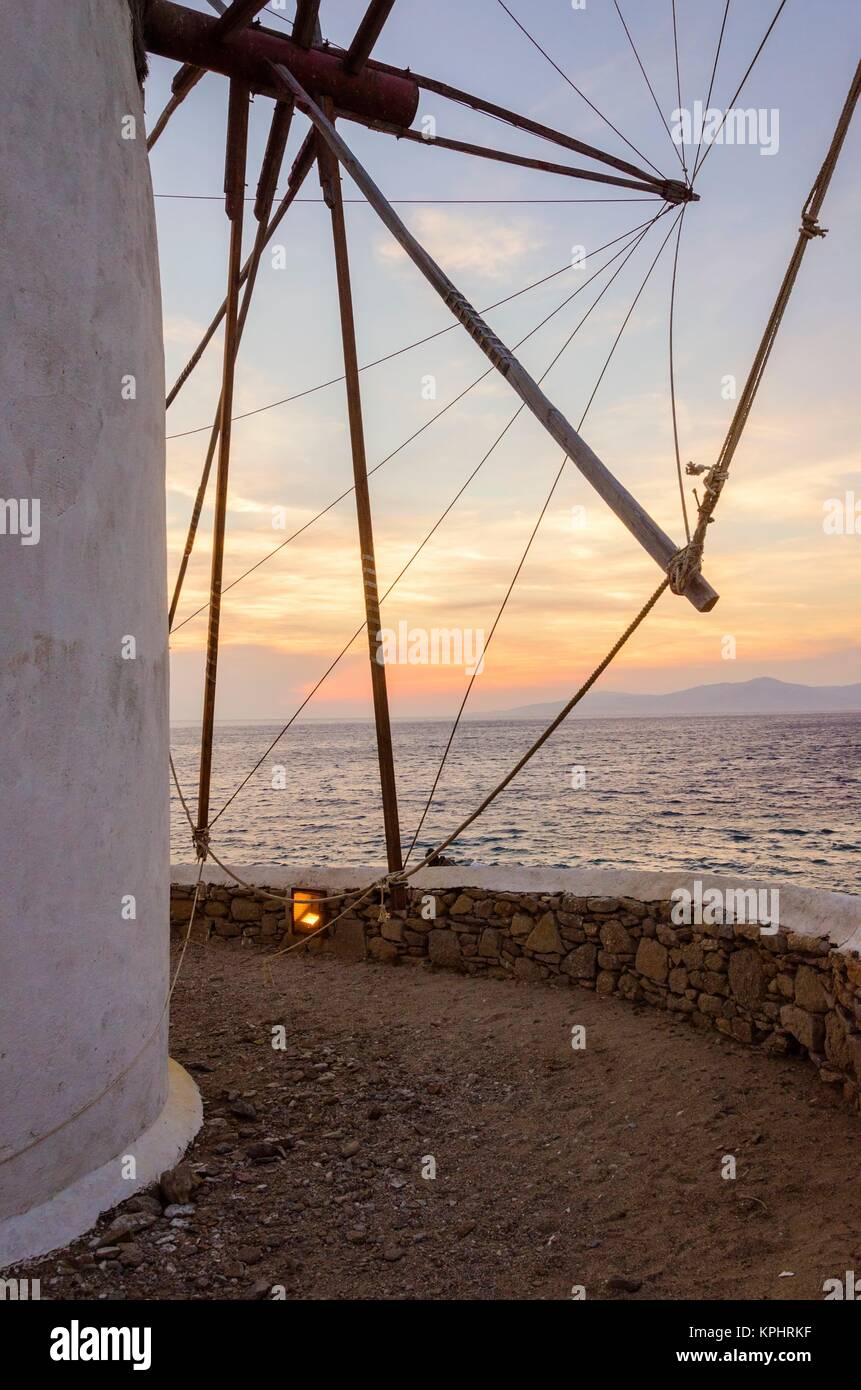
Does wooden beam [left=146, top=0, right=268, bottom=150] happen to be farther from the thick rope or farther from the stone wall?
the stone wall

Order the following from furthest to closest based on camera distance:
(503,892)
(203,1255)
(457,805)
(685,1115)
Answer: (457,805), (503,892), (685,1115), (203,1255)

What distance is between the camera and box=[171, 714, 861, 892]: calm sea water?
2786 centimetres

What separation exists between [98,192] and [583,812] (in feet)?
123

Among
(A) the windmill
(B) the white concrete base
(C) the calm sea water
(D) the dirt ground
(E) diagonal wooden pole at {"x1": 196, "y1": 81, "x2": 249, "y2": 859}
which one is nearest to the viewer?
(B) the white concrete base

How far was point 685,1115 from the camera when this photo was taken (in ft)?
16.3

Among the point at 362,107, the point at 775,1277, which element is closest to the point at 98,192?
the point at 362,107

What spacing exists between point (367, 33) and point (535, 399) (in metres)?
3.81

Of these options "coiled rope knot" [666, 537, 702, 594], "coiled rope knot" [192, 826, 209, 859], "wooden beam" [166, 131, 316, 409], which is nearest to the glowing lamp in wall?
"coiled rope knot" [192, 826, 209, 859]

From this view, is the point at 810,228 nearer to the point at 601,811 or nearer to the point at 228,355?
the point at 228,355

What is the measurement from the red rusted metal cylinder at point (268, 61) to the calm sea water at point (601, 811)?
64.6 ft

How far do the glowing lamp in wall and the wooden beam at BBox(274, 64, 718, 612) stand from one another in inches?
213

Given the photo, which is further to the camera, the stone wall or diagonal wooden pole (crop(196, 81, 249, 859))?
diagonal wooden pole (crop(196, 81, 249, 859))

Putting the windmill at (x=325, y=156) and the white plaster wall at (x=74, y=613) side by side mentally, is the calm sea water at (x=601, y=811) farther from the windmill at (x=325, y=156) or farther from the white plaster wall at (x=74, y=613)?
the white plaster wall at (x=74, y=613)
